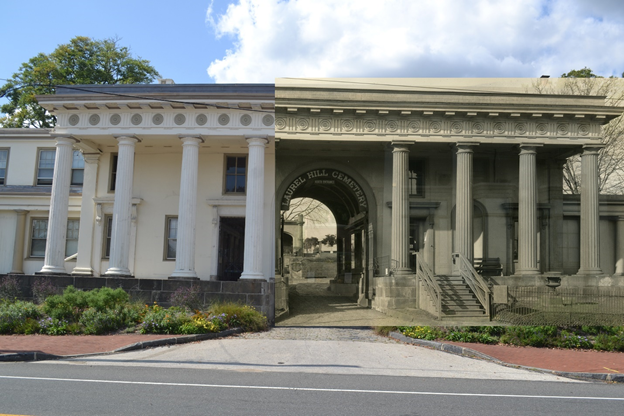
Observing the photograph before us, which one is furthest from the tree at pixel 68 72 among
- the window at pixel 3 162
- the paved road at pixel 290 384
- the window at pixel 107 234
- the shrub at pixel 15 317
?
the paved road at pixel 290 384

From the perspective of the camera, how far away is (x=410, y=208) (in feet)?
40.3

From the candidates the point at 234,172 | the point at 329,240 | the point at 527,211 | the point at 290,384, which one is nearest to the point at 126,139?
the point at 234,172

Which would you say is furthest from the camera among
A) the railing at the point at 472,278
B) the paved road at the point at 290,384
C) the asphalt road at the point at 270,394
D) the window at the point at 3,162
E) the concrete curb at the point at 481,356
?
the window at the point at 3,162

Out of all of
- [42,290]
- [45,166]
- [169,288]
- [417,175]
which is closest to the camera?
[417,175]

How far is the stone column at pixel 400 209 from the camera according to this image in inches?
468

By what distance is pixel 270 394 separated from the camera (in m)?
7.80

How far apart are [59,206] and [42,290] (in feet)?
9.67

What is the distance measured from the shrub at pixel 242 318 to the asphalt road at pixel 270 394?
16.7 feet

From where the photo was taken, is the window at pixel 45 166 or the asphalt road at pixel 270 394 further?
the window at pixel 45 166

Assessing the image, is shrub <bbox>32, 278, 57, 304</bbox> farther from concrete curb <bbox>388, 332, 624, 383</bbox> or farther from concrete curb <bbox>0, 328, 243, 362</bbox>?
concrete curb <bbox>388, 332, 624, 383</bbox>

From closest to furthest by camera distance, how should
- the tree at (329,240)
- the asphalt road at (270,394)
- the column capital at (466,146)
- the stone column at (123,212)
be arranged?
1. the asphalt road at (270,394)
2. the column capital at (466,146)
3. the tree at (329,240)
4. the stone column at (123,212)

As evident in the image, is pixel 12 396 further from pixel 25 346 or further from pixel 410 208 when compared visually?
pixel 410 208

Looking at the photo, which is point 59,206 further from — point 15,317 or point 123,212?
point 15,317

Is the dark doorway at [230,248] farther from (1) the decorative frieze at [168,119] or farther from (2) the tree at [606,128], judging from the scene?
(2) the tree at [606,128]
